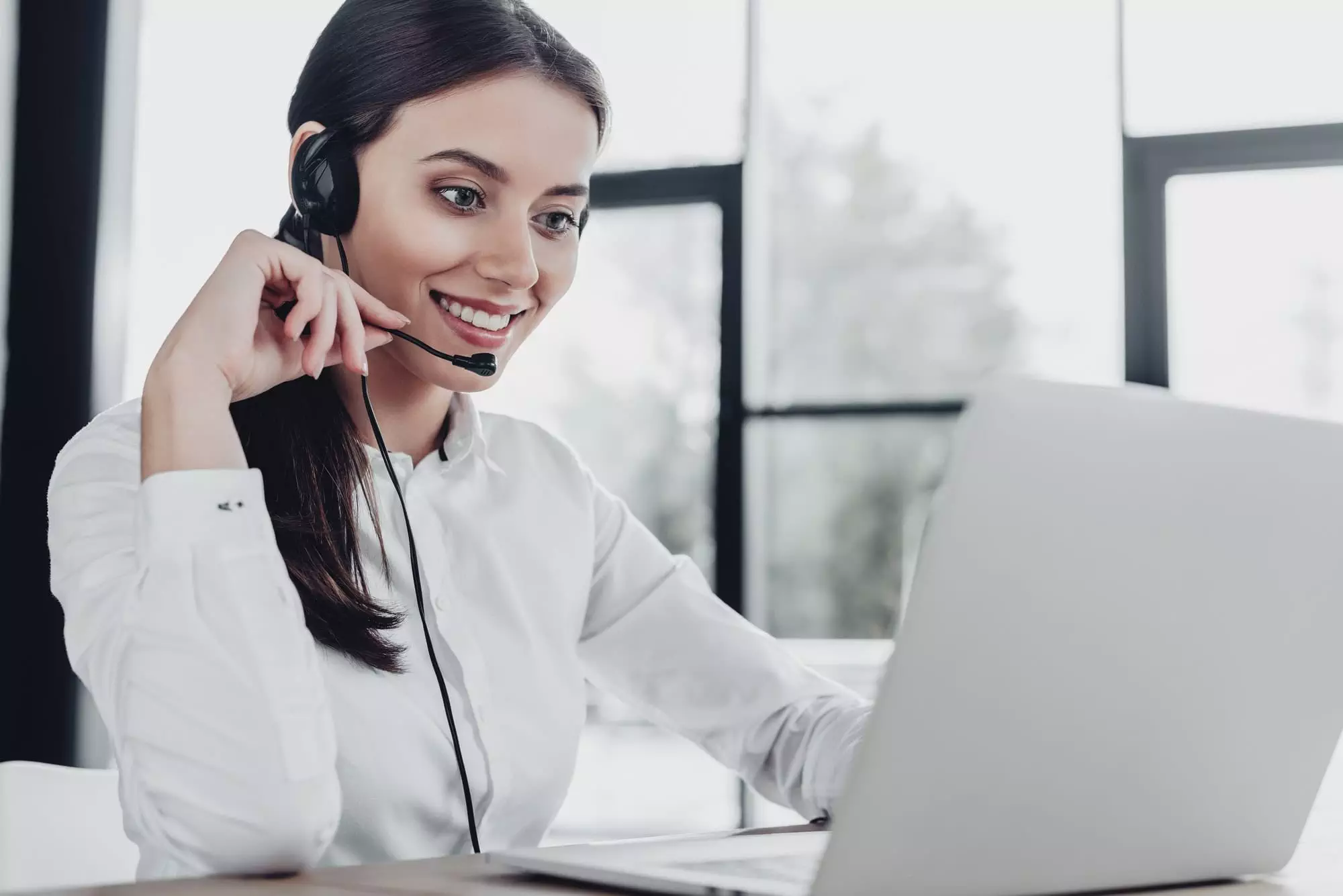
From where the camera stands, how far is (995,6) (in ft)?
8.32

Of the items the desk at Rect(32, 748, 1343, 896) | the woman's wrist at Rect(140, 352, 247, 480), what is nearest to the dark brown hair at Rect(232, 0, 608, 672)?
the woman's wrist at Rect(140, 352, 247, 480)

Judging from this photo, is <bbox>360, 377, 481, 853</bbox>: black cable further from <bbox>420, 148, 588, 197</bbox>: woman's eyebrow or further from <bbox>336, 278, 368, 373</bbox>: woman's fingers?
<bbox>420, 148, 588, 197</bbox>: woman's eyebrow

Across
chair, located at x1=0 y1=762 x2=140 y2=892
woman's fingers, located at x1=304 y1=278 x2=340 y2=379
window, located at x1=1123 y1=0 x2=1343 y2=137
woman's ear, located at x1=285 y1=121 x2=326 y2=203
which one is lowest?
chair, located at x1=0 y1=762 x2=140 y2=892

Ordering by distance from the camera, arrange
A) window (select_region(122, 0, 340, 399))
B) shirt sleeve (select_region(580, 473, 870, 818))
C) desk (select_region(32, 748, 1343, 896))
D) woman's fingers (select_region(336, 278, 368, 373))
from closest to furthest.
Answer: desk (select_region(32, 748, 1343, 896)), woman's fingers (select_region(336, 278, 368, 373)), shirt sleeve (select_region(580, 473, 870, 818)), window (select_region(122, 0, 340, 399))

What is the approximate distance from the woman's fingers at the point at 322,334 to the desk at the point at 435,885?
1.42 feet

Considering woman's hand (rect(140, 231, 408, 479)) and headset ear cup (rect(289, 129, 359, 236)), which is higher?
headset ear cup (rect(289, 129, 359, 236))

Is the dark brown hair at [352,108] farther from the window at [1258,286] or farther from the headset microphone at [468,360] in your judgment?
the window at [1258,286]

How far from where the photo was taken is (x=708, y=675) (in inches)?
51.9

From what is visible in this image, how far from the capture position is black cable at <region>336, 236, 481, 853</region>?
1097mm

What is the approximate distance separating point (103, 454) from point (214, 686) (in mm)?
294

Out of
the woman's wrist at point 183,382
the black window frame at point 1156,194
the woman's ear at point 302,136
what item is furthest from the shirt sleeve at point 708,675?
the black window frame at point 1156,194

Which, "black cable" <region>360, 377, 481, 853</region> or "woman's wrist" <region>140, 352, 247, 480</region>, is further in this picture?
"black cable" <region>360, 377, 481, 853</region>

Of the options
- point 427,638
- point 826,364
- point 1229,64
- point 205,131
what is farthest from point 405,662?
point 205,131

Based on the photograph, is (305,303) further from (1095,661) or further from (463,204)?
(1095,661)
